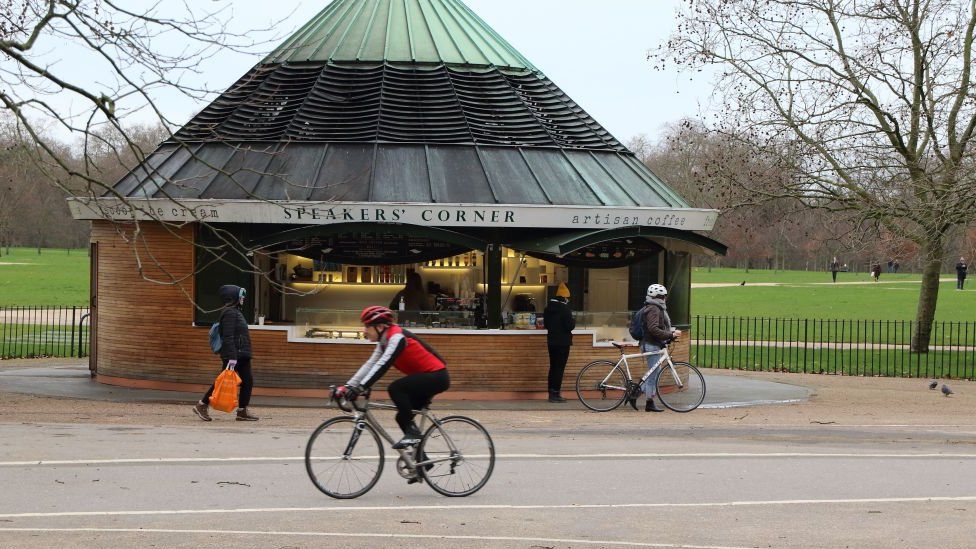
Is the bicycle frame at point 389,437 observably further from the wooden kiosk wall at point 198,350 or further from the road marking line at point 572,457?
the wooden kiosk wall at point 198,350

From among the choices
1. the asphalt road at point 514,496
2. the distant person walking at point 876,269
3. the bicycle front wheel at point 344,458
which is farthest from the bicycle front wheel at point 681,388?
the distant person walking at point 876,269

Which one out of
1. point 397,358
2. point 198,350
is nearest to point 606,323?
point 198,350

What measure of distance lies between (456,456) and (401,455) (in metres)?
0.44

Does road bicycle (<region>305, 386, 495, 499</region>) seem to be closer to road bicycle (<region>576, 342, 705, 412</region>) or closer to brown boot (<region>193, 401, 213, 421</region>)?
brown boot (<region>193, 401, 213, 421</region>)

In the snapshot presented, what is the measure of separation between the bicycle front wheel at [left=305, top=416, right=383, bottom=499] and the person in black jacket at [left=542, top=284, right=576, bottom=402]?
29.2ft

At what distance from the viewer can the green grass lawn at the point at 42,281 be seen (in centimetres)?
5199

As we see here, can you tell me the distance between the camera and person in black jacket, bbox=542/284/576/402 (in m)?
19.2

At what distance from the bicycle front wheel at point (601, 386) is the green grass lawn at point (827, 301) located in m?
28.0

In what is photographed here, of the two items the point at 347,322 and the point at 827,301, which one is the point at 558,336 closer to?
the point at 347,322

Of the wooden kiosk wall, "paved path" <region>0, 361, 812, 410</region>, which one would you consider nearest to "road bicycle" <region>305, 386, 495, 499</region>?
"paved path" <region>0, 361, 812, 410</region>

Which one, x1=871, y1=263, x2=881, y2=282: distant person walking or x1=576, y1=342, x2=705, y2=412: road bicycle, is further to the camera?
x1=871, y1=263, x2=881, y2=282: distant person walking

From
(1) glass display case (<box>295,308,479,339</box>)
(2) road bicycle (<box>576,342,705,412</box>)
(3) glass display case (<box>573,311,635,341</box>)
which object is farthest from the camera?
(3) glass display case (<box>573,311,635,341</box>)

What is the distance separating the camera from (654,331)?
58.9 ft

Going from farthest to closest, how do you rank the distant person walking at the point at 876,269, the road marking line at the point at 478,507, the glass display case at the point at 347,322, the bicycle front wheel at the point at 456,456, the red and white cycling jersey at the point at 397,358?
the distant person walking at the point at 876,269, the glass display case at the point at 347,322, the bicycle front wheel at the point at 456,456, the red and white cycling jersey at the point at 397,358, the road marking line at the point at 478,507
